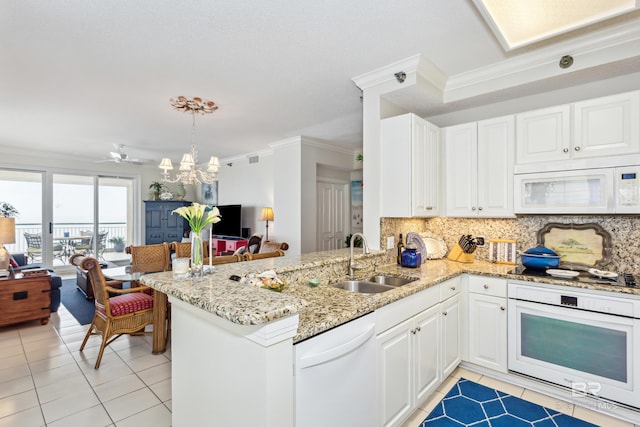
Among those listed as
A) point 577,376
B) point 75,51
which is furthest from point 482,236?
point 75,51

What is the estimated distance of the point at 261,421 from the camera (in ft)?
3.82

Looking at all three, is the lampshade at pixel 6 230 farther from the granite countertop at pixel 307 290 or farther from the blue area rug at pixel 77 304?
the granite countertop at pixel 307 290

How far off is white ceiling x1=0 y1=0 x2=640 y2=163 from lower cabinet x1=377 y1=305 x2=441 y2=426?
2.07m

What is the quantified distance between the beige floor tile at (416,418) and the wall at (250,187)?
4.25 m

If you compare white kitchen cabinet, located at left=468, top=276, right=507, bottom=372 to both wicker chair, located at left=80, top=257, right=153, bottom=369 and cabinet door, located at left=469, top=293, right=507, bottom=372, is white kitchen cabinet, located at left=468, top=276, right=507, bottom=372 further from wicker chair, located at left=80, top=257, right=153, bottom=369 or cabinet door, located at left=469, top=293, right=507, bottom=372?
wicker chair, located at left=80, top=257, right=153, bottom=369

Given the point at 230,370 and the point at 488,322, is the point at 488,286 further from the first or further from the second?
the point at 230,370

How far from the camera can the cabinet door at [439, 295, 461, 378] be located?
245cm

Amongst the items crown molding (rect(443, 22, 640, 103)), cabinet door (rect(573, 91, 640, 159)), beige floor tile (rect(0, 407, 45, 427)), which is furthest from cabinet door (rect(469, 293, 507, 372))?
beige floor tile (rect(0, 407, 45, 427))

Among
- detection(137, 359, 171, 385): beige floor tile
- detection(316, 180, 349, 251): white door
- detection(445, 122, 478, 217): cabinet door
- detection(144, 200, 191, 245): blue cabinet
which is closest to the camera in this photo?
detection(137, 359, 171, 385): beige floor tile

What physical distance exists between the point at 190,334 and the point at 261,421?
615 mm

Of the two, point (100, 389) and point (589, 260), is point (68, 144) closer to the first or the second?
point (100, 389)

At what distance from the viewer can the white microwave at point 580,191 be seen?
231 centimetres

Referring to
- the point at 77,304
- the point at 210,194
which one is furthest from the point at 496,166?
the point at 210,194

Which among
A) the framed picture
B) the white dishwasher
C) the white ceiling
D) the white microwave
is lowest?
the white dishwasher
